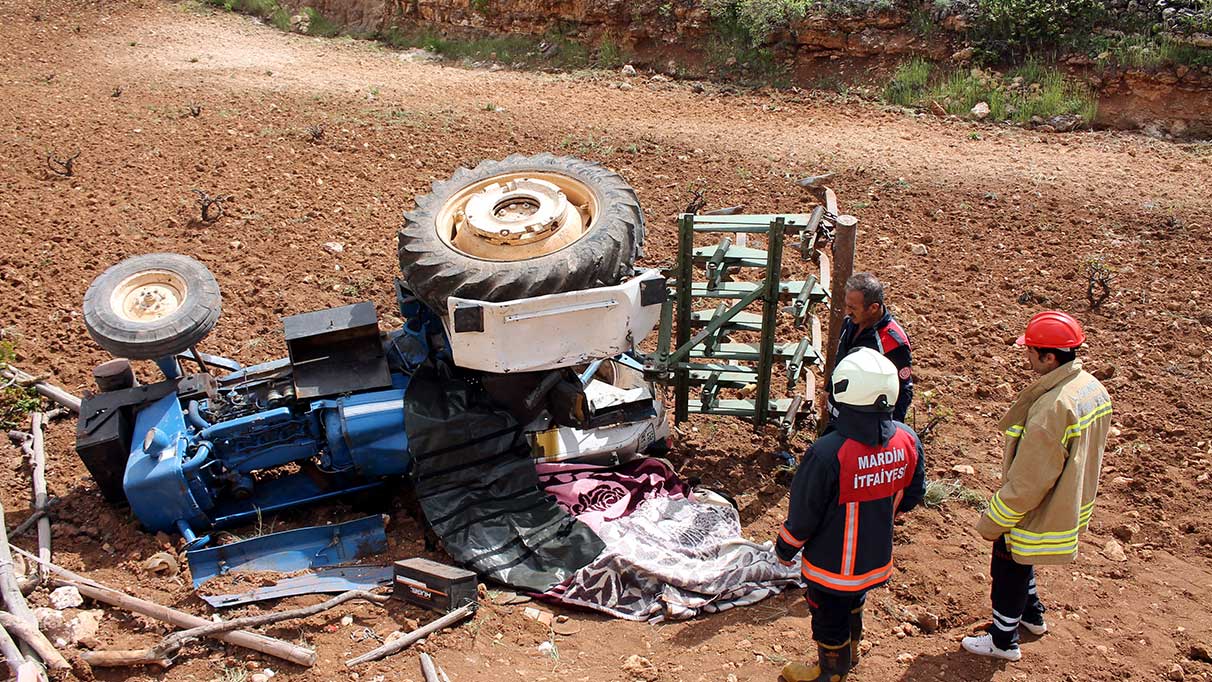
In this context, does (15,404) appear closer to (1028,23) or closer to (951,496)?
(951,496)

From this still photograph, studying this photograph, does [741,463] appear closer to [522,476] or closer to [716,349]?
[716,349]

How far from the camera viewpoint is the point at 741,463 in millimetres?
6117

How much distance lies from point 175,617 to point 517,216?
8.22 ft

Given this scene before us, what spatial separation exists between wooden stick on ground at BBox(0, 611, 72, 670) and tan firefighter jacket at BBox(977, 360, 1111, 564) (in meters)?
3.91

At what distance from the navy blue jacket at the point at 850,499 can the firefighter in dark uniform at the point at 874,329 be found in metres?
0.84

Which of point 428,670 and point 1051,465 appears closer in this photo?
point 1051,465

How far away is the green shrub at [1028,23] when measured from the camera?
39.4 feet

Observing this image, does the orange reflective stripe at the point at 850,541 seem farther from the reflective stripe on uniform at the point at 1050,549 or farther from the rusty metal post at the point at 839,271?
the rusty metal post at the point at 839,271

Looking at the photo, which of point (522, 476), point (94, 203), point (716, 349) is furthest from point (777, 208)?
point (94, 203)

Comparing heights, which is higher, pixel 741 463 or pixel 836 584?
pixel 836 584

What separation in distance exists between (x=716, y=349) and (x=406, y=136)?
5954 millimetres

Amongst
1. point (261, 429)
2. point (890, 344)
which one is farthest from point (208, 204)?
point (890, 344)

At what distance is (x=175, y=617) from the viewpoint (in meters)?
4.40

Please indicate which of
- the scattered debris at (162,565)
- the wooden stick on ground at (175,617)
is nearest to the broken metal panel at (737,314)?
the wooden stick on ground at (175,617)
